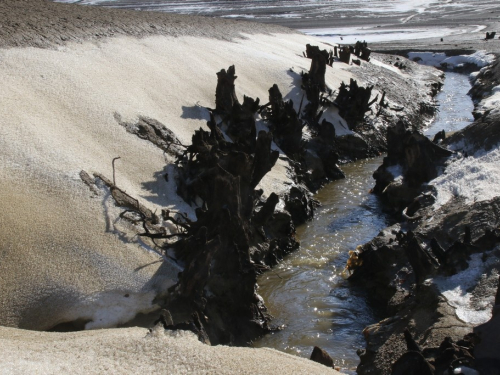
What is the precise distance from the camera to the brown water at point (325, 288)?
7.11 metres

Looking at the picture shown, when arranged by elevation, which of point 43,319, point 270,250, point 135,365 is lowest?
point 270,250

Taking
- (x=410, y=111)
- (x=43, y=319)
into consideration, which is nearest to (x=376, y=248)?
(x=43, y=319)

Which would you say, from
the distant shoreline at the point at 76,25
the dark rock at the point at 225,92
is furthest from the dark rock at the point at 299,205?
the distant shoreline at the point at 76,25

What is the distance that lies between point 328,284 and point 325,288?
0.13 meters

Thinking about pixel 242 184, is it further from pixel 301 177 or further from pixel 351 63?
pixel 351 63

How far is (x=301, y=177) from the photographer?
38.8 ft

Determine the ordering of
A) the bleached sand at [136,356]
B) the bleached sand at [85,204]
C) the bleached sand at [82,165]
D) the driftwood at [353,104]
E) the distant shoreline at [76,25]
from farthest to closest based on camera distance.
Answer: the driftwood at [353,104]
the distant shoreline at [76,25]
the bleached sand at [82,165]
the bleached sand at [85,204]
the bleached sand at [136,356]

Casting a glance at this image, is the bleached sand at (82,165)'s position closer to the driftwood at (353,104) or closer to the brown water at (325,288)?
the brown water at (325,288)

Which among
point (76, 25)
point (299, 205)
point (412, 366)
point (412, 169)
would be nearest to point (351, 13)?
point (76, 25)

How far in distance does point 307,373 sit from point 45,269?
3056 mm

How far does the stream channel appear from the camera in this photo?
711 cm

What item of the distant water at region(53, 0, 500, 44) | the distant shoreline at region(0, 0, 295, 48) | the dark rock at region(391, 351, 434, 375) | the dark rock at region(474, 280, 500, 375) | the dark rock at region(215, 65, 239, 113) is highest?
the distant shoreline at region(0, 0, 295, 48)

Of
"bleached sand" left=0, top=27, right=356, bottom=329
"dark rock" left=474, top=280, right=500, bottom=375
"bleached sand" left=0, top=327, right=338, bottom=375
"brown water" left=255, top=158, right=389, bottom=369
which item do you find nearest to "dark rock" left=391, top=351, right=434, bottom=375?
"dark rock" left=474, top=280, right=500, bottom=375

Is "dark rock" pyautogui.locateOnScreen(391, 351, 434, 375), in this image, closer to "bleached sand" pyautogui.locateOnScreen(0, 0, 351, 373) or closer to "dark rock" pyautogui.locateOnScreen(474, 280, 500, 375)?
"dark rock" pyautogui.locateOnScreen(474, 280, 500, 375)
